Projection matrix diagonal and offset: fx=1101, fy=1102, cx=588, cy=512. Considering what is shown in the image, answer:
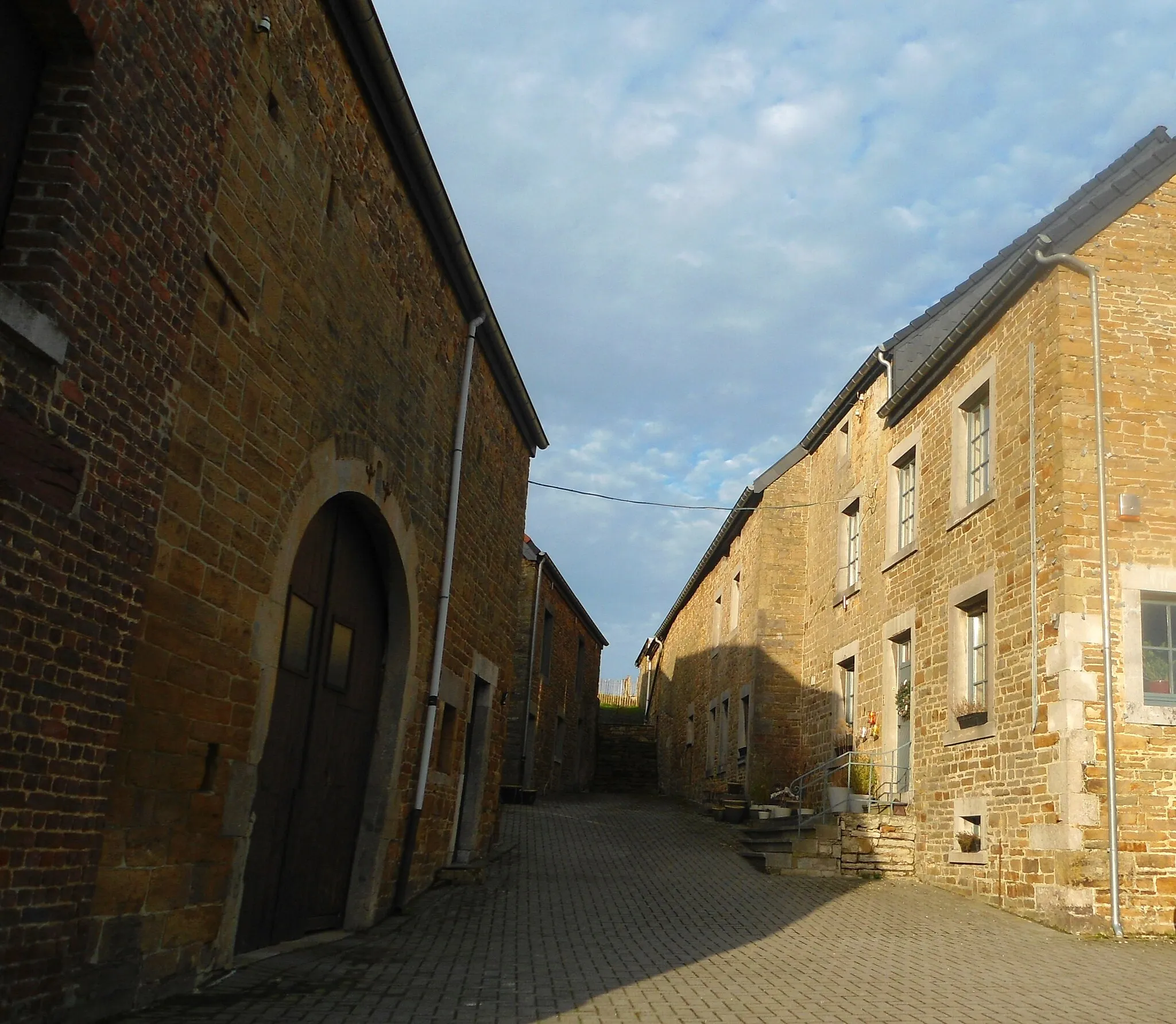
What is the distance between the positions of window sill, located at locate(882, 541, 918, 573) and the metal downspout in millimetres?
3022

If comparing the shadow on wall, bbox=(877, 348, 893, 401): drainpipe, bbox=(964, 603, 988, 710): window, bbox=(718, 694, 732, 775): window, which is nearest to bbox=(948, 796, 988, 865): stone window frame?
bbox=(964, 603, 988, 710): window

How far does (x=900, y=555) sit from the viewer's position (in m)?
14.5

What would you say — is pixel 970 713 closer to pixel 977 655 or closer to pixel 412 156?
pixel 977 655

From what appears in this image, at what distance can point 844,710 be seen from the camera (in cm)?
1662

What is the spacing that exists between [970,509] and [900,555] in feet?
7.20

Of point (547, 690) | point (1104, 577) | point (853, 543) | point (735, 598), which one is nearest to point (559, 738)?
point (547, 690)

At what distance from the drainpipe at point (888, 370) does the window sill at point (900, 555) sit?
2423mm

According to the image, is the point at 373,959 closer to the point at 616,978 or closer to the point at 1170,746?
the point at 616,978

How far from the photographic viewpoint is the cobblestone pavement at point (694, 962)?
6195 mm

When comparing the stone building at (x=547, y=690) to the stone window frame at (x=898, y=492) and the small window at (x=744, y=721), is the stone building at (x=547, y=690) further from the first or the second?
the stone window frame at (x=898, y=492)

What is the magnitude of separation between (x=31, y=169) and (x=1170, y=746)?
390 inches

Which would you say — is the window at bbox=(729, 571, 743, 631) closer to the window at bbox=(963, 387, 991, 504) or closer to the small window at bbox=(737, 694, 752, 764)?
the small window at bbox=(737, 694, 752, 764)

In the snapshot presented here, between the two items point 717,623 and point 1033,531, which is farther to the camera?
point 717,623

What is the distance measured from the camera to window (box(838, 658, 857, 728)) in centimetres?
1641
